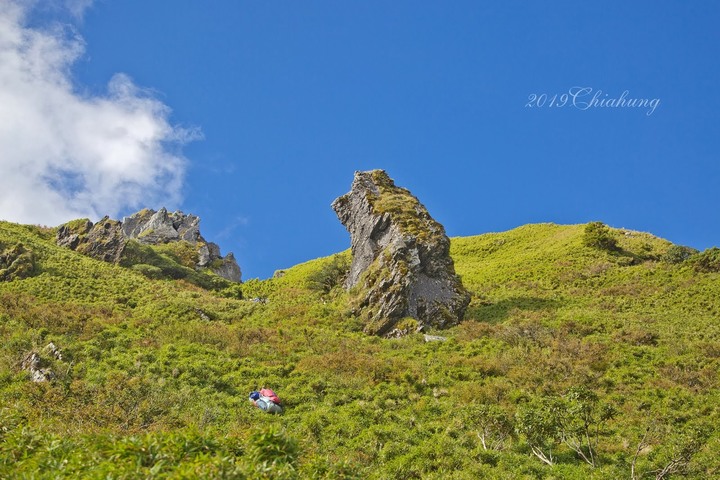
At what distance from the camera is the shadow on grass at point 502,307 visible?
3709 cm

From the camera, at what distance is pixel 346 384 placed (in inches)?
Result: 901

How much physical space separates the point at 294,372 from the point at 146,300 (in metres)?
20.1

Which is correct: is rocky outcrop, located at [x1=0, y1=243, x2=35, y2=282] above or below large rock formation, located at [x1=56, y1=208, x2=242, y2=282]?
below

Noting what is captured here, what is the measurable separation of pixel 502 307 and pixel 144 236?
57.6 meters

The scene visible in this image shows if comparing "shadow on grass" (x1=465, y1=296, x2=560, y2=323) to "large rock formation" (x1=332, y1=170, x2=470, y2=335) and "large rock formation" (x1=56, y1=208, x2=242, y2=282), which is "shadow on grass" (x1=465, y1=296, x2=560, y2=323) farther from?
"large rock formation" (x1=56, y1=208, x2=242, y2=282)

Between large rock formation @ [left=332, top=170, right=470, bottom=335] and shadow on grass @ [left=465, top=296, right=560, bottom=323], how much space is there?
1.62 meters

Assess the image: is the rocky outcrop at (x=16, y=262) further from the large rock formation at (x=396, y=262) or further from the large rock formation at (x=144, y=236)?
the large rock formation at (x=396, y=262)

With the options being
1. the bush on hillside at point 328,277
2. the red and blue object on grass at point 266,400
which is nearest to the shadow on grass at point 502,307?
the bush on hillside at point 328,277

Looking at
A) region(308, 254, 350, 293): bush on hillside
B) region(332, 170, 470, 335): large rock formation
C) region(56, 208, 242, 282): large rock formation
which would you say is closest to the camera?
region(332, 170, 470, 335): large rock formation

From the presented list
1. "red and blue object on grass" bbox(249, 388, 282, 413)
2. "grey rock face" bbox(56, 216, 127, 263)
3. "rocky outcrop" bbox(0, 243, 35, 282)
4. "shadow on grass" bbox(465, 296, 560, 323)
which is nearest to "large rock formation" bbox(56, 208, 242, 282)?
"grey rock face" bbox(56, 216, 127, 263)

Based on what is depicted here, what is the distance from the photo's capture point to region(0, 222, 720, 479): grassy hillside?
9.66 metres

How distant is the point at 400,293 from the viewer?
35.1m

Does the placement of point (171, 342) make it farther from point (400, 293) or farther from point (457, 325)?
point (457, 325)

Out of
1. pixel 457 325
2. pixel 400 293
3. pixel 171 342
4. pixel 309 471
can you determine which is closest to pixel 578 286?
pixel 457 325
